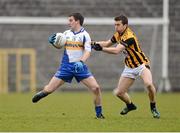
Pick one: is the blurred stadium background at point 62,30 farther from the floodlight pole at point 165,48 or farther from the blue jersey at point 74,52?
the blue jersey at point 74,52

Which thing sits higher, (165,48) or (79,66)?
(79,66)

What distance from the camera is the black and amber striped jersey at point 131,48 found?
47.0 feet

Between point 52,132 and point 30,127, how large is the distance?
0.97 metres

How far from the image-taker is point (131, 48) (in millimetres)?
14477

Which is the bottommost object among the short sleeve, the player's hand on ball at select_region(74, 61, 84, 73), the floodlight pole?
the floodlight pole

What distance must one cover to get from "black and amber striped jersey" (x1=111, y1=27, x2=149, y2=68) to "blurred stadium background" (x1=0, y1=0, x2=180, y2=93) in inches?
591

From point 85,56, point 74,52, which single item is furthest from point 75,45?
point 85,56

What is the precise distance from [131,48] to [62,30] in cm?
1587

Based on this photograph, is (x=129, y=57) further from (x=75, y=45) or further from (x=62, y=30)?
(x=62, y=30)

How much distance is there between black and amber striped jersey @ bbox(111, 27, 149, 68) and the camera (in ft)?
47.0

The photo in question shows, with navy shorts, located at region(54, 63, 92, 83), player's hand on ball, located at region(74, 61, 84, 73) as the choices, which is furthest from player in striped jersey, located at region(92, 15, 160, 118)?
navy shorts, located at region(54, 63, 92, 83)

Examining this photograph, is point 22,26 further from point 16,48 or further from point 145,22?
point 145,22

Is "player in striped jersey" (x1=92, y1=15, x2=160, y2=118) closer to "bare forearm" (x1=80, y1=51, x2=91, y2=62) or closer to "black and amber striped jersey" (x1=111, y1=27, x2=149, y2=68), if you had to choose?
"black and amber striped jersey" (x1=111, y1=27, x2=149, y2=68)

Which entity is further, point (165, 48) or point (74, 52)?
point (165, 48)
